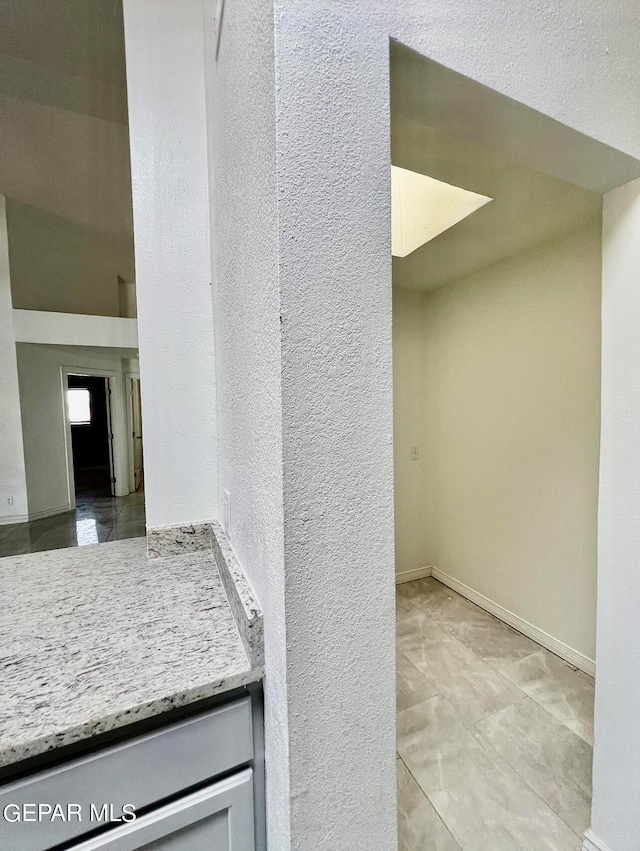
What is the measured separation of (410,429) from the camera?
287 centimetres

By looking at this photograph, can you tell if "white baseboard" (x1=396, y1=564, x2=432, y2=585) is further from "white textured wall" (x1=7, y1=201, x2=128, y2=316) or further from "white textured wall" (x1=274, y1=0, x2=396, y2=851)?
"white textured wall" (x1=7, y1=201, x2=128, y2=316)

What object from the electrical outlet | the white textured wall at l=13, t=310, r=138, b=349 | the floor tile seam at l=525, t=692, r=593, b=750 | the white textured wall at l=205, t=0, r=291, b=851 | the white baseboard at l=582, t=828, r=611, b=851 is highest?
the white textured wall at l=13, t=310, r=138, b=349

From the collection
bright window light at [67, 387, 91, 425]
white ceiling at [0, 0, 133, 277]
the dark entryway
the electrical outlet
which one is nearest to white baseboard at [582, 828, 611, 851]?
the electrical outlet

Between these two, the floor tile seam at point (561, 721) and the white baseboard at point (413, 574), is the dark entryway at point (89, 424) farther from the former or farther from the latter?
the floor tile seam at point (561, 721)

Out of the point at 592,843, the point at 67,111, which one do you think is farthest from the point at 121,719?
the point at 67,111

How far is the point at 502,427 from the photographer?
2277 millimetres

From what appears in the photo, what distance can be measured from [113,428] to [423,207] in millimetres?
4324

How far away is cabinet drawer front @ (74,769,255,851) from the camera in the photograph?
1.90 ft

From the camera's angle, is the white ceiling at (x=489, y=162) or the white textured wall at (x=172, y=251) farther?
the white textured wall at (x=172, y=251)

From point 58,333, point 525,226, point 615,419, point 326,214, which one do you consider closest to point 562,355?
point 525,226

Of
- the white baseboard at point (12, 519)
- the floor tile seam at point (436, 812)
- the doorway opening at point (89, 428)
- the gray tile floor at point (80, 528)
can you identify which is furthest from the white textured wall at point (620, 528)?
the doorway opening at point (89, 428)

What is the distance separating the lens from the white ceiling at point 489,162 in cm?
66

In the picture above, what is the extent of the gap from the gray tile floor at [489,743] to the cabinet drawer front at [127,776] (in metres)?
1.04

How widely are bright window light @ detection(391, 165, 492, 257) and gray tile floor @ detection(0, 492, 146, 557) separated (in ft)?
7.70
